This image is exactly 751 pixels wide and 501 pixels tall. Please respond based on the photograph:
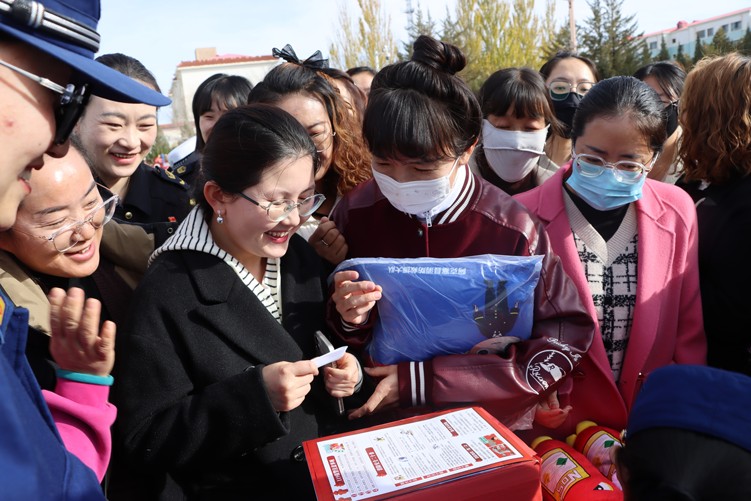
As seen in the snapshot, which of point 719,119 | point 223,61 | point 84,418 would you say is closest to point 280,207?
point 84,418

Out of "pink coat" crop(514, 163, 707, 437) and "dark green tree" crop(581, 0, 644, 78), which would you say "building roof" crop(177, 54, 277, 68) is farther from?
"pink coat" crop(514, 163, 707, 437)

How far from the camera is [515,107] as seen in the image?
3.03m

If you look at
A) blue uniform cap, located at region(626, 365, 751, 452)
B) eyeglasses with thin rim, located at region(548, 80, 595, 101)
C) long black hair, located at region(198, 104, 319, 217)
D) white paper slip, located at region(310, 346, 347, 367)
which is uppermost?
eyeglasses with thin rim, located at region(548, 80, 595, 101)

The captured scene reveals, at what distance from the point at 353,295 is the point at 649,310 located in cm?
120

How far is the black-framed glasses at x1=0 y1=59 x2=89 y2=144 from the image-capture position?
94cm

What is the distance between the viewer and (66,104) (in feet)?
3.25

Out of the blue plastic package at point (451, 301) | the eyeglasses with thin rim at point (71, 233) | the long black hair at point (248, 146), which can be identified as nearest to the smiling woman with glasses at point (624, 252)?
the blue plastic package at point (451, 301)

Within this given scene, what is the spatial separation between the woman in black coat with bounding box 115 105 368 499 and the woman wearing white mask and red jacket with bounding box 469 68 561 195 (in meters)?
1.50

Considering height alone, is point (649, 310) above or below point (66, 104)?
below

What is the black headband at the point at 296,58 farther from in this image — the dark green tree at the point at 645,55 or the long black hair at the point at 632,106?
the dark green tree at the point at 645,55

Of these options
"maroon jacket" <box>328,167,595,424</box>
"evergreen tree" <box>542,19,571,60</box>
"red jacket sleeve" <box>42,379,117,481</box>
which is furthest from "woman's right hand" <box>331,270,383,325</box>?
"evergreen tree" <box>542,19,571,60</box>

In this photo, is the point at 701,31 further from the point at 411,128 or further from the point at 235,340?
the point at 235,340

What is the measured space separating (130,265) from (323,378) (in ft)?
2.77

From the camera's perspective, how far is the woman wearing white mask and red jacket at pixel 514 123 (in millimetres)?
3027
